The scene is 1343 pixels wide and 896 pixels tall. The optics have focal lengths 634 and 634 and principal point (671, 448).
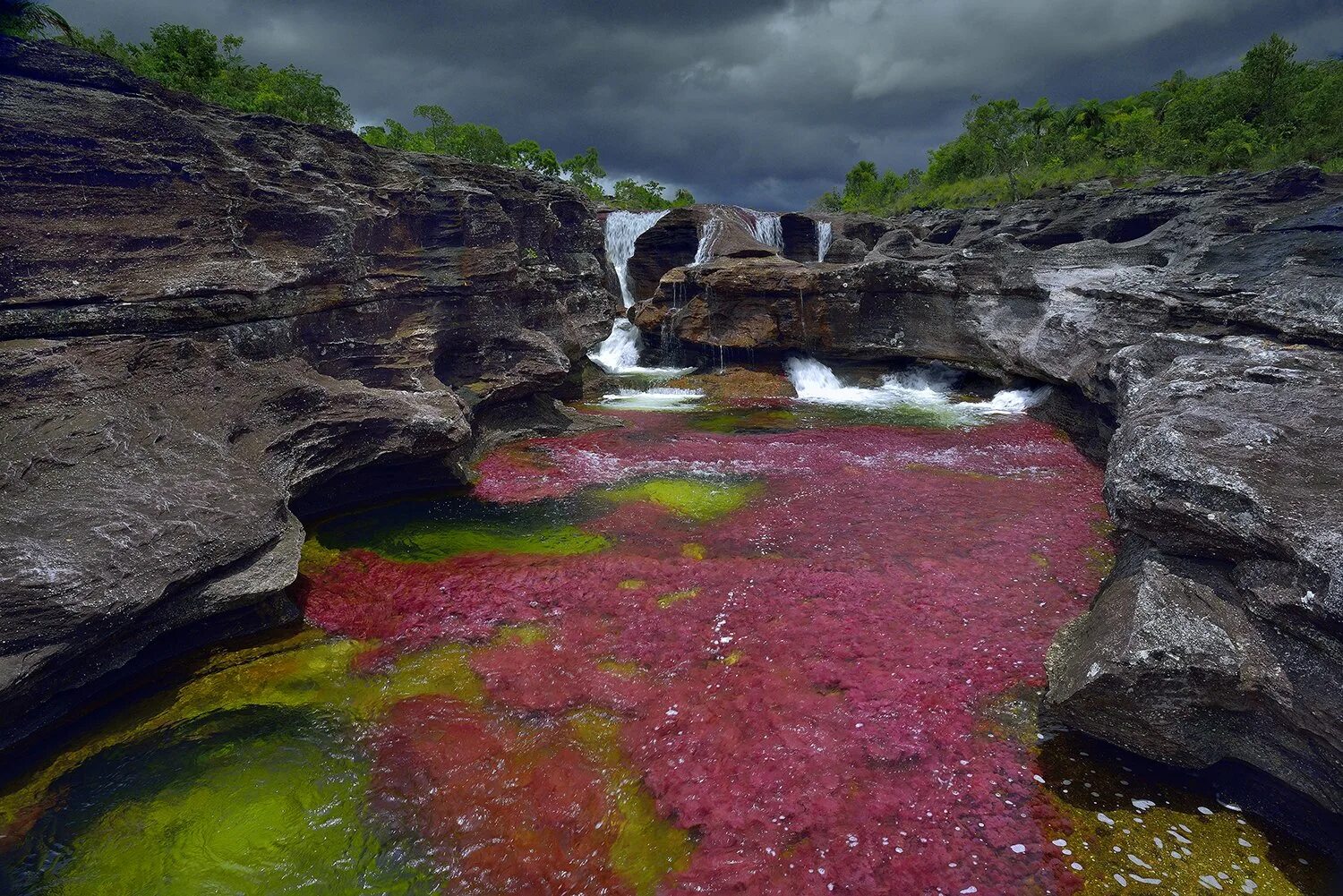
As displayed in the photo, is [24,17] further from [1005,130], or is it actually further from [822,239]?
[1005,130]

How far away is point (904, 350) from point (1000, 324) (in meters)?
4.68

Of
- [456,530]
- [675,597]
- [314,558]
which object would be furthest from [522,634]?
[314,558]

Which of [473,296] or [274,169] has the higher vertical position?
[274,169]

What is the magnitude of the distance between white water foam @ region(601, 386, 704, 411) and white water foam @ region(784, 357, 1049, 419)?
18.5 feet

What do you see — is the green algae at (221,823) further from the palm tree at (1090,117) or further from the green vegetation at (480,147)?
the palm tree at (1090,117)

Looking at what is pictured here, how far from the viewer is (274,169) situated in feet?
56.5

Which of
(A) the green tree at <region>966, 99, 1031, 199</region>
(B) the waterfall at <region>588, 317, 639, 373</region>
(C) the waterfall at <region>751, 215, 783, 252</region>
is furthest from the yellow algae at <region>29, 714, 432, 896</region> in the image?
(A) the green tree at <region>966, 99, 1031, 199</region>

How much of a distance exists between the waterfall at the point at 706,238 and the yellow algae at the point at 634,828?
4101 centimetres

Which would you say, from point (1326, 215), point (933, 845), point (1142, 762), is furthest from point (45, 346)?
point (1326, 215)

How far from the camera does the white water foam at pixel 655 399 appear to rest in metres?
30.1

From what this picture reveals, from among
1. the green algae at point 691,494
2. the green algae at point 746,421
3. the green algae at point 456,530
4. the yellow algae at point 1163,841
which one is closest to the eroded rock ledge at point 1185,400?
the yellow algae at point 1163,841

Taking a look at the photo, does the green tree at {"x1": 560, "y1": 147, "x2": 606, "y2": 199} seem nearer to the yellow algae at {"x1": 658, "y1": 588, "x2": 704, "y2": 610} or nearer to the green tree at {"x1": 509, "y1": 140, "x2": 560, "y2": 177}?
the green tree at {"x1": 509, "y1": 140, "x2": 560, "y2": 177}

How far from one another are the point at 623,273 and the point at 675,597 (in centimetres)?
4173

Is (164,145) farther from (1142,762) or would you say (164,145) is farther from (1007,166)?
(1007,166)
